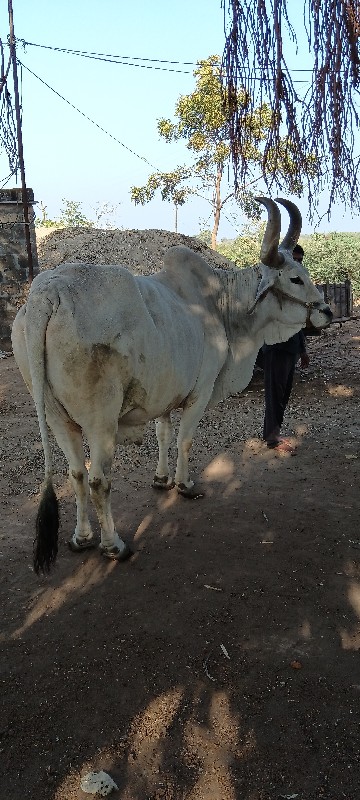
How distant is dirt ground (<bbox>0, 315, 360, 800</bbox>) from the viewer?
206cm

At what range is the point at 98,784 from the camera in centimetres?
197

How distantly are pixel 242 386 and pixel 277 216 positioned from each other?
4.35 feet

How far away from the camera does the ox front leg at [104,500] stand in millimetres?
3059

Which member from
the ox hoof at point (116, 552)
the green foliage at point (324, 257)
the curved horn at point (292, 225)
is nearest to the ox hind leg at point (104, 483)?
the ox hoof at point (116, 552)

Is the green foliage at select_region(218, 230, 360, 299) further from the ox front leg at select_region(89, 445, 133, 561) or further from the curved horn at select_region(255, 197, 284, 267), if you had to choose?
the ox front leg at select_region(89, 445, 133, 561)

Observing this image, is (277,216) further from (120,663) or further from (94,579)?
(120,663)

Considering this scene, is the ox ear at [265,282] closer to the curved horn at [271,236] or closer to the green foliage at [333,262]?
the curved horn at [271,236]

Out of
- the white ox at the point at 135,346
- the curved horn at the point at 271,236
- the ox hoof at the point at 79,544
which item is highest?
the curved horn at the point at 271,236

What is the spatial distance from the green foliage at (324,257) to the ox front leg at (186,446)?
14.0 metres

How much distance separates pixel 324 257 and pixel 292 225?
18.9m

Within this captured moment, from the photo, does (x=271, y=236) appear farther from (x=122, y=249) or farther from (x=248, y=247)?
(x=248, y=247)

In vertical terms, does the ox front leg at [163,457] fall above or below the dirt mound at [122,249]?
below

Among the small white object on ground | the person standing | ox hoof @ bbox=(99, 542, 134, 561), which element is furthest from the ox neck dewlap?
the small white object on ground

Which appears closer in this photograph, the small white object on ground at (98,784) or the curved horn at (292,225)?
the small white object on ground at (98,784)
